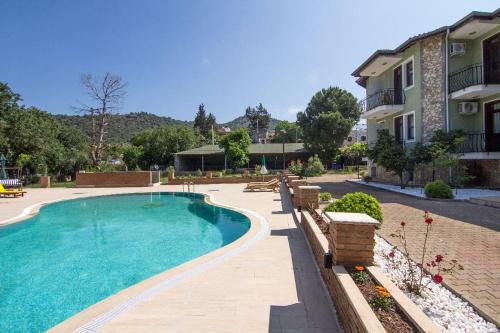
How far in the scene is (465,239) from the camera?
6.09m

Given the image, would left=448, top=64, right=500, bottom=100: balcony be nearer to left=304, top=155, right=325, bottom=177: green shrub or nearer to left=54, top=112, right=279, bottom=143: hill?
left=304, top=155, right=325, bottom=177: green shrub

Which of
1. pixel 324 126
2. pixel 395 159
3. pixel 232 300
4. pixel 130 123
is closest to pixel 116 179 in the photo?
pixel 395 159

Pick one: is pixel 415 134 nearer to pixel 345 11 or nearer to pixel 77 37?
pixel 345 11

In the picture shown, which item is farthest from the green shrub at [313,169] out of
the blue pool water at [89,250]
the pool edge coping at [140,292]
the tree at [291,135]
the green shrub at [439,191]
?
the tree at [291,135]

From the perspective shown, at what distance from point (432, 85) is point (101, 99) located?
29385 mm

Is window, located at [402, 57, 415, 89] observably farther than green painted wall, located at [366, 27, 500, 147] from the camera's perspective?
Yes

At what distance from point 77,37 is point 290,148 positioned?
26645mm

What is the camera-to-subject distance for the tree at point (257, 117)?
285 feet

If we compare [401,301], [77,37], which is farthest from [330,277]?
[77,37]

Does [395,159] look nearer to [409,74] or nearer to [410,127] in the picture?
[410,127]

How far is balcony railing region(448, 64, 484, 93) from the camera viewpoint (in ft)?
47.7

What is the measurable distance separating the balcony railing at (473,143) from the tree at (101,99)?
29.3 meters

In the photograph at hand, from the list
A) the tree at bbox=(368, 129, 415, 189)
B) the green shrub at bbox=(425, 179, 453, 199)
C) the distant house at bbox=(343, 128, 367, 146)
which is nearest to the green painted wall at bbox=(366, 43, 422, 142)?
the tree at bbox=(368, 129, 415, 189)

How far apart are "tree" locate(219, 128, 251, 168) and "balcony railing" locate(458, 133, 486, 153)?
22.0 m
